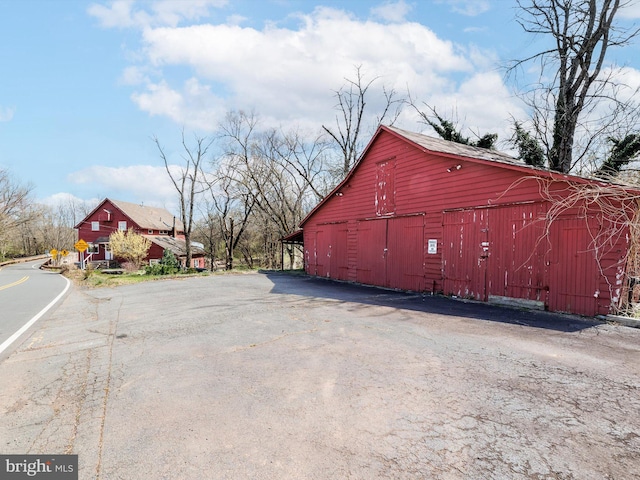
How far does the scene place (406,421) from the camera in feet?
9.30

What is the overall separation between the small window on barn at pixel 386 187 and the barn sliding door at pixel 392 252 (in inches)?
16.1

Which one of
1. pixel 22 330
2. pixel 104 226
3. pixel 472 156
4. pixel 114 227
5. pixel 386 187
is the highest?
pixel 472 156

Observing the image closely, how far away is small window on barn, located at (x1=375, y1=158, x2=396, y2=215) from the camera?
39.8 feet

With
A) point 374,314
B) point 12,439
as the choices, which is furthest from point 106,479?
point 374,314

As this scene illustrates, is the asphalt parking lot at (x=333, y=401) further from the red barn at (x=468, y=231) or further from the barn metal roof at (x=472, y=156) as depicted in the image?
the barn metal roof at (x=472, y=156)

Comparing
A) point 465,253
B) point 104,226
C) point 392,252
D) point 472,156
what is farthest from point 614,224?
point 104,226

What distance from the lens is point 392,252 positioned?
39.8 ft

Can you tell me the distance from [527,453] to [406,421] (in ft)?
2.81

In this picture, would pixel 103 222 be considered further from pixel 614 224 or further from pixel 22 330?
pixel 614 224

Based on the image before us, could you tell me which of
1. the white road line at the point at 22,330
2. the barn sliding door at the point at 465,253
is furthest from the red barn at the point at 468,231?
the white road line at the point at 22,330

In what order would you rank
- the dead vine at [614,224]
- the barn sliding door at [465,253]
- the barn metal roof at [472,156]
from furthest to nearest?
1. the barn sliding door at [465,253]
2. the barn metal roof at [472,156]
3. the dead vine at [614,224]

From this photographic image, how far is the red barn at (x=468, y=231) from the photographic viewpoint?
23.4 feet

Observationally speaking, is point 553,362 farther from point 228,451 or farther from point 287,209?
point 287,209

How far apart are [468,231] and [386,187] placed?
379cm
